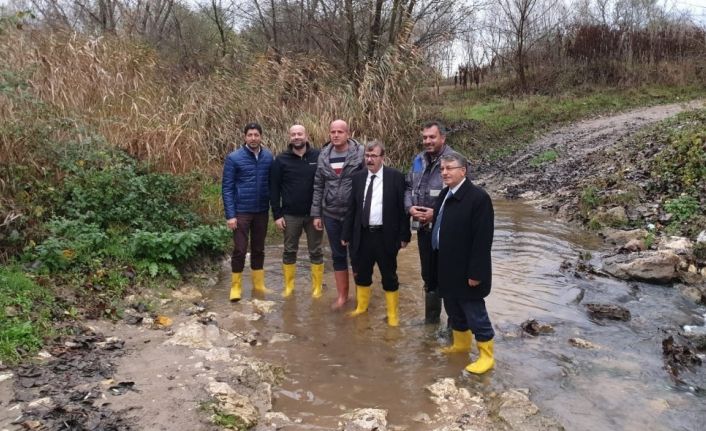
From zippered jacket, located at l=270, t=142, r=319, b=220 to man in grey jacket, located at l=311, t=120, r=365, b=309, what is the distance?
0.59 feet

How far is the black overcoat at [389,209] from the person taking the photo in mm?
5164

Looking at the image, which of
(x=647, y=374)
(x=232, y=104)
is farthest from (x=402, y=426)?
(x=232, y=104)

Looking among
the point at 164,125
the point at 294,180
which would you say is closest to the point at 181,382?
the point at 294,180

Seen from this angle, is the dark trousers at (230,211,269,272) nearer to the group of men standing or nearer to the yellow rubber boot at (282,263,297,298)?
the group of men standing

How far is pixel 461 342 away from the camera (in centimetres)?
477

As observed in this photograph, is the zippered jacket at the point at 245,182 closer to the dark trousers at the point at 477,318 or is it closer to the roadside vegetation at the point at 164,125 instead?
the roadside vegetation at the point at 164,125

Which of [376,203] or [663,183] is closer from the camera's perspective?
[376,203]

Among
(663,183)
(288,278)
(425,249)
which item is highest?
(663,183)

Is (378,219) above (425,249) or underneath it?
above

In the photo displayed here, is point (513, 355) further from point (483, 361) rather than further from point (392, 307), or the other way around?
point (392, 307)

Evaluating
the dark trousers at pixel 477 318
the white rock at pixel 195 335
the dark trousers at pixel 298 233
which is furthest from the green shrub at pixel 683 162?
the white rock at pixel 195 335

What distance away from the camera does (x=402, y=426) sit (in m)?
3.62

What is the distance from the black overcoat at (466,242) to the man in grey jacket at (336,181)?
1.40 metres

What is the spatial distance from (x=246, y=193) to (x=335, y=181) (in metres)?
1.09
